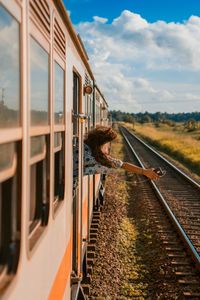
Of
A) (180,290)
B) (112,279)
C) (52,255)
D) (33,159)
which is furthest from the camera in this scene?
(112,279)

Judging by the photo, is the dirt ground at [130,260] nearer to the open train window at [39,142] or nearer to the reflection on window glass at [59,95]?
the reflection on window glass at [59,95]

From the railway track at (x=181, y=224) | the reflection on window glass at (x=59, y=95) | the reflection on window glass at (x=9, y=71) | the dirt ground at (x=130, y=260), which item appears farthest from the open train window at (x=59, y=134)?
the railway track at (x=181, y=224)

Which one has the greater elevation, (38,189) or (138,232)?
(38,189)

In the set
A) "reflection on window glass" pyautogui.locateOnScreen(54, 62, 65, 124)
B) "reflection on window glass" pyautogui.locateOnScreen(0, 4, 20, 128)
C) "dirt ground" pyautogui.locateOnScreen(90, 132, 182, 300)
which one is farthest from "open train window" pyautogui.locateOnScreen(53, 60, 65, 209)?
"dirt ground" pyautogui.locateOnScreen(90, 132, 182, 300)

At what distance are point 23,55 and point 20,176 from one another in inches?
21.9

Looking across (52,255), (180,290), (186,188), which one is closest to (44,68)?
(52,255)

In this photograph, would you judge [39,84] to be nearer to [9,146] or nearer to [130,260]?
[9,146]

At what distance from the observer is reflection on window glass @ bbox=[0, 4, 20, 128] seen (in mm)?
1895

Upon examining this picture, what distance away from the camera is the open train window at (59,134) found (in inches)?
130

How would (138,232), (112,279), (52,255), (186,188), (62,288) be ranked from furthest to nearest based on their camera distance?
(186,188)
(138,232)
(112,279)
(62,288)
(52,255)

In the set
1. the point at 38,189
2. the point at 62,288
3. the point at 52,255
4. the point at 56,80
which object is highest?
the point at 56,80

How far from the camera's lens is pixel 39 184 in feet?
9.38

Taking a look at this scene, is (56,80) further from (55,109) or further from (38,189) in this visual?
(38,189)

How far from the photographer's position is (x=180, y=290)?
6414 mm
